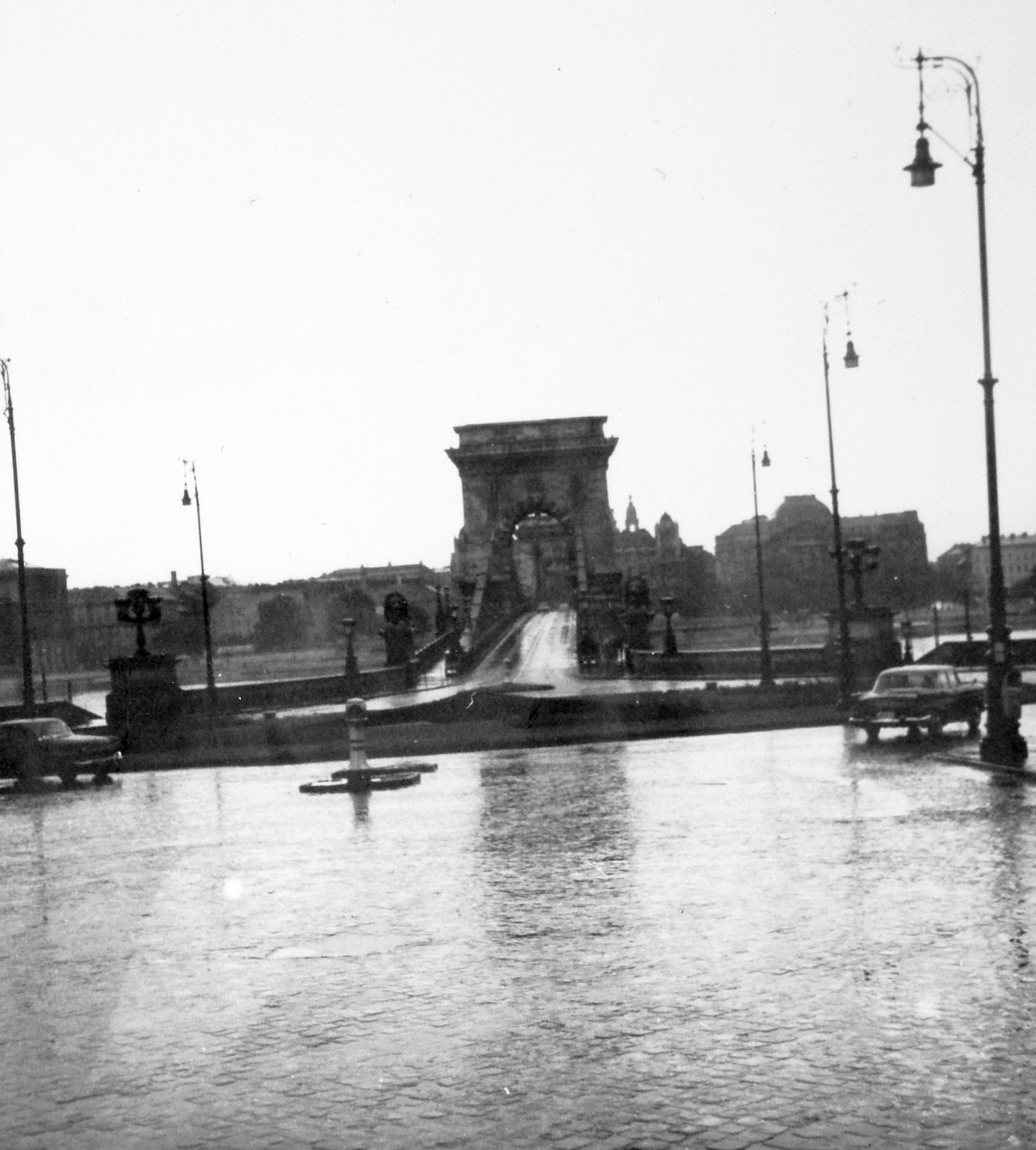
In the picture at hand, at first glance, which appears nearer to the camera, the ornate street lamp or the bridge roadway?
the bridge roadway

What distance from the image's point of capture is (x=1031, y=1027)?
7953mm

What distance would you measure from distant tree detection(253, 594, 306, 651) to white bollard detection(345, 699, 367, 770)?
390 feet

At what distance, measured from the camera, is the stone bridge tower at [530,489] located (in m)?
110

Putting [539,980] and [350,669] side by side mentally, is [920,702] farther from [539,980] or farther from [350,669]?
[350,669]

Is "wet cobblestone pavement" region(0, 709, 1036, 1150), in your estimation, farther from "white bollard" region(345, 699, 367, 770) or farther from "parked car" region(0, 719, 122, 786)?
"parked car" region(0, 719, 122, 786)

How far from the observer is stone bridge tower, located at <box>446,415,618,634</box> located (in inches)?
4318

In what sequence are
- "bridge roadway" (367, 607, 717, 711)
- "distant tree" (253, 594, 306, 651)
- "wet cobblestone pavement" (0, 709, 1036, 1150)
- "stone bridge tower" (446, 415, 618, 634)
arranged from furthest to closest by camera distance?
"distant tree" (253, 594, 306, 651), "stone bridge tower" (446, 415, 618, 634), "bridge roadway" (367, 607, 717, 711), "wet cobblestone pavement" (0, 709, 1036, 1150)

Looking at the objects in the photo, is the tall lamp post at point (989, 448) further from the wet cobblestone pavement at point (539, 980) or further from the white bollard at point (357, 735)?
the white bollard at point (357, 735)

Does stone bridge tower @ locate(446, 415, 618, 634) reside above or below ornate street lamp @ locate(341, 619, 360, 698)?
above

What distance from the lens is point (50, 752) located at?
2750cm

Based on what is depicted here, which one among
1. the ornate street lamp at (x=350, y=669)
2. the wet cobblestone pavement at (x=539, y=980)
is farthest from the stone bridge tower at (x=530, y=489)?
the wet cobblestone pavement at (x=539, y=980)

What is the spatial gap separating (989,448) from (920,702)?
19.1ft

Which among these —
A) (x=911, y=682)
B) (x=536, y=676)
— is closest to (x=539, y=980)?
(x=911, y=682)

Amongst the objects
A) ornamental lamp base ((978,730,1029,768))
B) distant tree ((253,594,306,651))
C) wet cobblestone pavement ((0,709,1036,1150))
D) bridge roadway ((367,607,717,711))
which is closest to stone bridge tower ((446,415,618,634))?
bridge roadway ((367,607,717,711))
